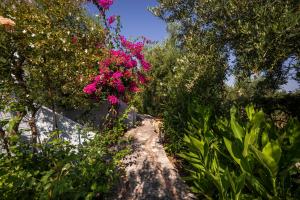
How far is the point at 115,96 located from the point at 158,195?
5889mm

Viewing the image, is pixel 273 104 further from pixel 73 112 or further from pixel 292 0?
pixel 73 112

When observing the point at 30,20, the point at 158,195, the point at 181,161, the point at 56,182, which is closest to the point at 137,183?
the point at 158,195

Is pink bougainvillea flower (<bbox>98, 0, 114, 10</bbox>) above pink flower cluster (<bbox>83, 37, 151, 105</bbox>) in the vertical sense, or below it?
above

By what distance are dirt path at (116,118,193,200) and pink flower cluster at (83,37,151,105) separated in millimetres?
2788

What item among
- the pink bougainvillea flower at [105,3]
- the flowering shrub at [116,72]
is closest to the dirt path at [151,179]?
the flowering shrub at [116,72]

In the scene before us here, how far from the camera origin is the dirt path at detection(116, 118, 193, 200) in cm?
651

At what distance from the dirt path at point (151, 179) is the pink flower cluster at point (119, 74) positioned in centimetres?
279

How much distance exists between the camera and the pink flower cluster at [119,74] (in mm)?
10438

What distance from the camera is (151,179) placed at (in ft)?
24.2

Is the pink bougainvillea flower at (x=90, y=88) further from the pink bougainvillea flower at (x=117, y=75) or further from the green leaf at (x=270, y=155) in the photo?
the green leaf at (x=270, y=155)

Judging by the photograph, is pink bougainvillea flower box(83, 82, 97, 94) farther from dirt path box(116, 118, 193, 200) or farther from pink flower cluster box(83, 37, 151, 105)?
dirt path box(116, 118, 193, 200)

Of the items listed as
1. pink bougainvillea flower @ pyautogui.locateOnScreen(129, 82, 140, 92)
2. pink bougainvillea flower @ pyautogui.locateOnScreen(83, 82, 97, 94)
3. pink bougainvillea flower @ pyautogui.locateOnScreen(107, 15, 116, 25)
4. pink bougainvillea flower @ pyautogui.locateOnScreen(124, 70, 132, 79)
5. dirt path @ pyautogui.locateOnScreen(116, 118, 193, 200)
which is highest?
pink bougainvillea flower @ pyautogui.locateOnScreen(107, 15, 116, 25)

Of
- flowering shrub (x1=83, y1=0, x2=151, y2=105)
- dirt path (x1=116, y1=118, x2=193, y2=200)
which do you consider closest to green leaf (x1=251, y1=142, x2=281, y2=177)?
dirt path (x1=116, y1=118, x2=193, y2=200)

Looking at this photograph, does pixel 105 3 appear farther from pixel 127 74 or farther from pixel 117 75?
pixel 127 74
